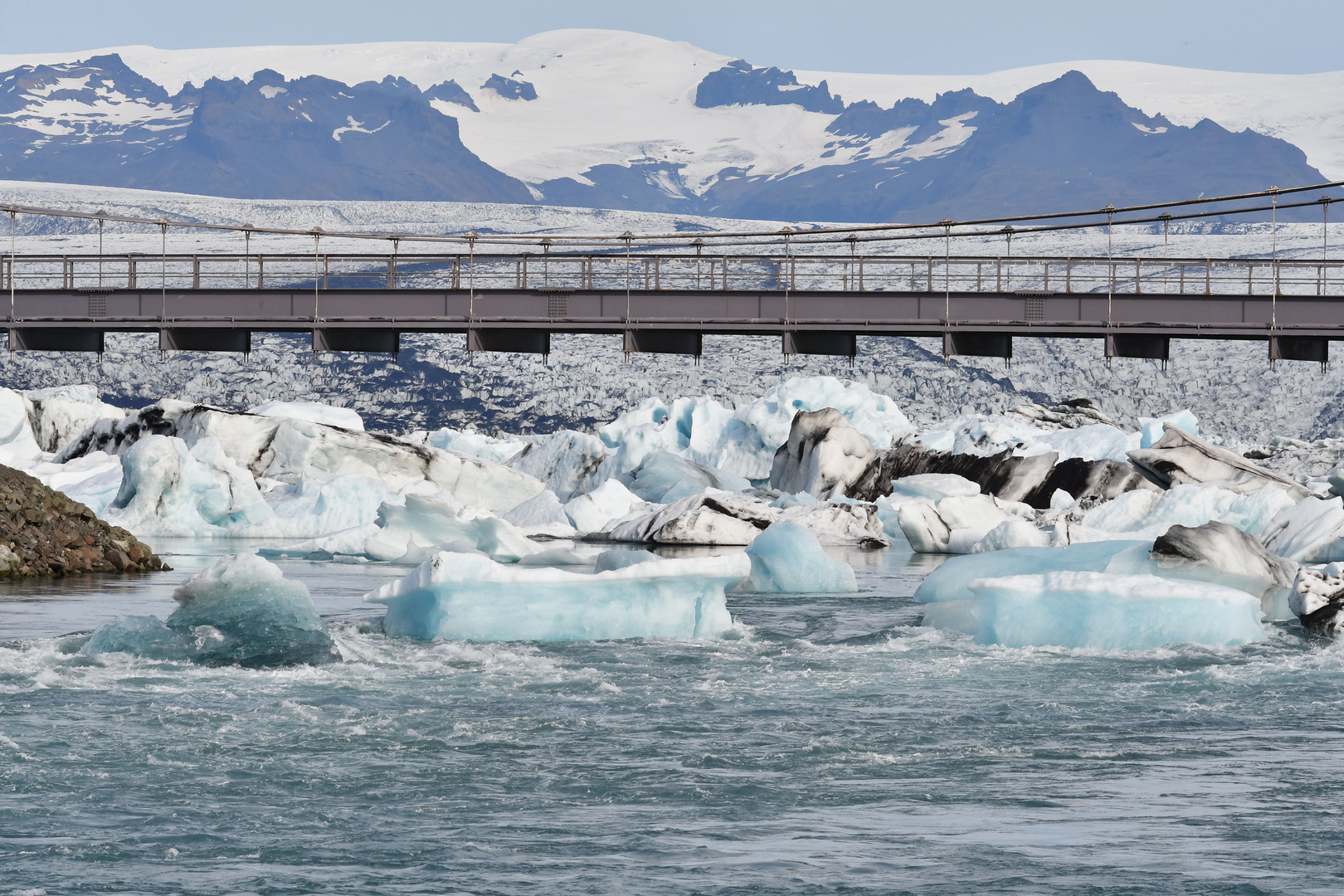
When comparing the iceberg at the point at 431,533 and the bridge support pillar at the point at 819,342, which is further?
the bridge support pillar at the point at 819,342

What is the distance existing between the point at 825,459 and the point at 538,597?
19117mm

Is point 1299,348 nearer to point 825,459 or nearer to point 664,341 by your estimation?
point 825,459

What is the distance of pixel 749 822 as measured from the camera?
6074 millimetres

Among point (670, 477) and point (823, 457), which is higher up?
point (823, 457)

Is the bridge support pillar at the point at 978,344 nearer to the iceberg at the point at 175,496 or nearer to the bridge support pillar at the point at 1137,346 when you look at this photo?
the bridge support pillar at the point at 1137,346

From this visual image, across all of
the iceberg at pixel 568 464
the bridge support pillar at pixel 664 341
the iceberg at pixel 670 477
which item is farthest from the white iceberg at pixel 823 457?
the iceberg at pixel 568 464

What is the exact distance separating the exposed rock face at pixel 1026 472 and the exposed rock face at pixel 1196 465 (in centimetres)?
30

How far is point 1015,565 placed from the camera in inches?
509

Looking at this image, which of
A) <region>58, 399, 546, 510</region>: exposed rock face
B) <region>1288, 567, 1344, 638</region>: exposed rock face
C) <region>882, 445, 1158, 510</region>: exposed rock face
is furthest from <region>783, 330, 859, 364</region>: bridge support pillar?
<region>1288, 567, 1344, 638</region>: exposed rock face

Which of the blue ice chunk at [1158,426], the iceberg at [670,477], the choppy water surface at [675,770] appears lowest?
the choppy water surface at [675,770]

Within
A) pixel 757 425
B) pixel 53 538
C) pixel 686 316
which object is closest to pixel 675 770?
pixel 53 538

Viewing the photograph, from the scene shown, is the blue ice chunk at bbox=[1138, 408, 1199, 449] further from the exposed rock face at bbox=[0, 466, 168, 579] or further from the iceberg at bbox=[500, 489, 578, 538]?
the exposed rock face at bbox=[0, 466, 168, 579]

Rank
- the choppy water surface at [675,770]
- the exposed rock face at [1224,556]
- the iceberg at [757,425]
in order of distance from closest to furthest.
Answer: the choppy water surface at [675,770], the exposed rock face at [1224,556], the iceberg at [757,425]

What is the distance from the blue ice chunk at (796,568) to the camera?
52.1ft
